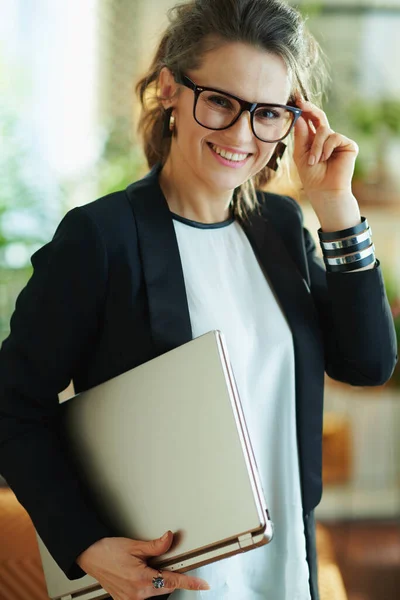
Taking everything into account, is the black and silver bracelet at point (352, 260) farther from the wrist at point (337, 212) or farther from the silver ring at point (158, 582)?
the silver ring at point (158, 582)

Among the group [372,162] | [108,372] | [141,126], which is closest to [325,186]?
[141,126]

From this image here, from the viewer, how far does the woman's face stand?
1002mm

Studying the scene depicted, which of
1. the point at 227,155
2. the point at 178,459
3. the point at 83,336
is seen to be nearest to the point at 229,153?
the point at 227,155

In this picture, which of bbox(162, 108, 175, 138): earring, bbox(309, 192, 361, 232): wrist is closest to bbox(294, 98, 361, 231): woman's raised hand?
bbox(309, 192, 361, 232): wrist

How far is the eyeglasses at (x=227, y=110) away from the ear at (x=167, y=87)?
39mm

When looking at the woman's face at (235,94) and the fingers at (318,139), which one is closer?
the woman's face at (235,94)

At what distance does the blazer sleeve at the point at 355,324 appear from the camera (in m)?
1.15

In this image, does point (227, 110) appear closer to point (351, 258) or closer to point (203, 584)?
point (351, 258)

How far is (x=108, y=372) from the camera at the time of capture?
1.06 m

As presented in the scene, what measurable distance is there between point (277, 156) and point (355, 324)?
32 cm

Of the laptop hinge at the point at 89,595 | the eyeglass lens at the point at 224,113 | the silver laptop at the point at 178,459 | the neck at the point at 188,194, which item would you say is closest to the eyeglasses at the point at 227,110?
the eyeglass lens at the point at 224,113

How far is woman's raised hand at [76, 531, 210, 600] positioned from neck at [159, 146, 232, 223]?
500 mm

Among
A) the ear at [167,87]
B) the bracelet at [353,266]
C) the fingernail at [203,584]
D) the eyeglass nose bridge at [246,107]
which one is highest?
the ear at [167,87]

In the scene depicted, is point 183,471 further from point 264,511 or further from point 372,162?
point 372,162
